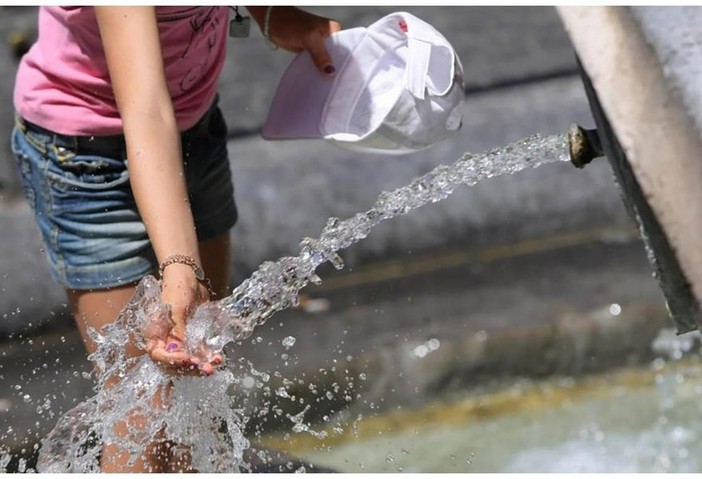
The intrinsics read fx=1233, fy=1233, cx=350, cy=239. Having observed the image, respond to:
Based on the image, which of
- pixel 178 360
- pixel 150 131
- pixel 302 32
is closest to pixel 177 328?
pixel 178 360

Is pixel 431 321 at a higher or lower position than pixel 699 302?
lower

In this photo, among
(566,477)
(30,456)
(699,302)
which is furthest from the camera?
(30,456)

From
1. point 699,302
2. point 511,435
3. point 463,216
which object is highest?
point 699,302

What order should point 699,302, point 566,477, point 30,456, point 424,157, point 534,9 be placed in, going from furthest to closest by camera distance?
1. point 534,9
2. point 424,157
3. point 30,456
4. point 566,477
5. point 699,302

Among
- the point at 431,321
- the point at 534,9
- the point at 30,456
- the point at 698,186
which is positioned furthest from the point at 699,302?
the point at 534,9

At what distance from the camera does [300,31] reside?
74.0 inches

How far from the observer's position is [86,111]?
5.62 feet

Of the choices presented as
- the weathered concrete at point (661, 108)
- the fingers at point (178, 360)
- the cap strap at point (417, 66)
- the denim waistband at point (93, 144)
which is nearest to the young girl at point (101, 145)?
the denim waistband at point (93, 144)

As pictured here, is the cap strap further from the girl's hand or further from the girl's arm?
the girl's arm

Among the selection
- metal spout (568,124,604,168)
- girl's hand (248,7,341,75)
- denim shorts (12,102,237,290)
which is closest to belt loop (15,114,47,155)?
denim shorts (12,102,237,290)

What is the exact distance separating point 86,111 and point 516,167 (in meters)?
0.62

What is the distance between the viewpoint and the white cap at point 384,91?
5.77ft

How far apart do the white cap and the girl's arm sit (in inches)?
13.4

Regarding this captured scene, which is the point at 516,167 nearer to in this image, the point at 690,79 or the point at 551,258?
the point at 690,79
